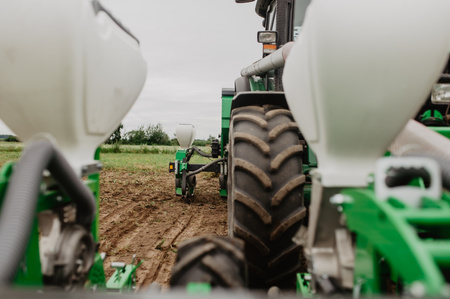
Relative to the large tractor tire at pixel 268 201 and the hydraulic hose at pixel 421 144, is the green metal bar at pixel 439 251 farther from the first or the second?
the large tractor tire at pixel 268 201

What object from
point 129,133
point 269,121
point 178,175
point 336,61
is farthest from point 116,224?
point 129,133

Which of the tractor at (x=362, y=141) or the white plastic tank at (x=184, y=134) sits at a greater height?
the tractor at (x=362, y=141)

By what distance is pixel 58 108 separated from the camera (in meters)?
1.44

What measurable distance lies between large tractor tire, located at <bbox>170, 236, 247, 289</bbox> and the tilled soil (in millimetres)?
2004

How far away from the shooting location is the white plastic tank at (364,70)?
1.27 m

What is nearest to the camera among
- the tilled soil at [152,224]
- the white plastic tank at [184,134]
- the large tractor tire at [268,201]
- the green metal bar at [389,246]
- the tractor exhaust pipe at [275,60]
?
the green metal bar at [389,246]

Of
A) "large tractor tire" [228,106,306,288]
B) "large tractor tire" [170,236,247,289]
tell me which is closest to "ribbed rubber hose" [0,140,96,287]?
"large tractor tire" [170,236,247,289]

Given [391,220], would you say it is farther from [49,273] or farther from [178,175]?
[178,175]

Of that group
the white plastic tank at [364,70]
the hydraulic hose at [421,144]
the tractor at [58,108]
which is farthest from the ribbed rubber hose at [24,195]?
the hydraulic hose at [421,144]

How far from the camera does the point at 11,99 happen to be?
4.73 feet

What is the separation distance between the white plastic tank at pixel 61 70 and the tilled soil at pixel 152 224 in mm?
2079

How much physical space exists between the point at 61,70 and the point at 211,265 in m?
0.95

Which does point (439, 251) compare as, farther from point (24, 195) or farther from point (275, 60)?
point (275, 60)

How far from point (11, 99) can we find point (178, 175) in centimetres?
553
